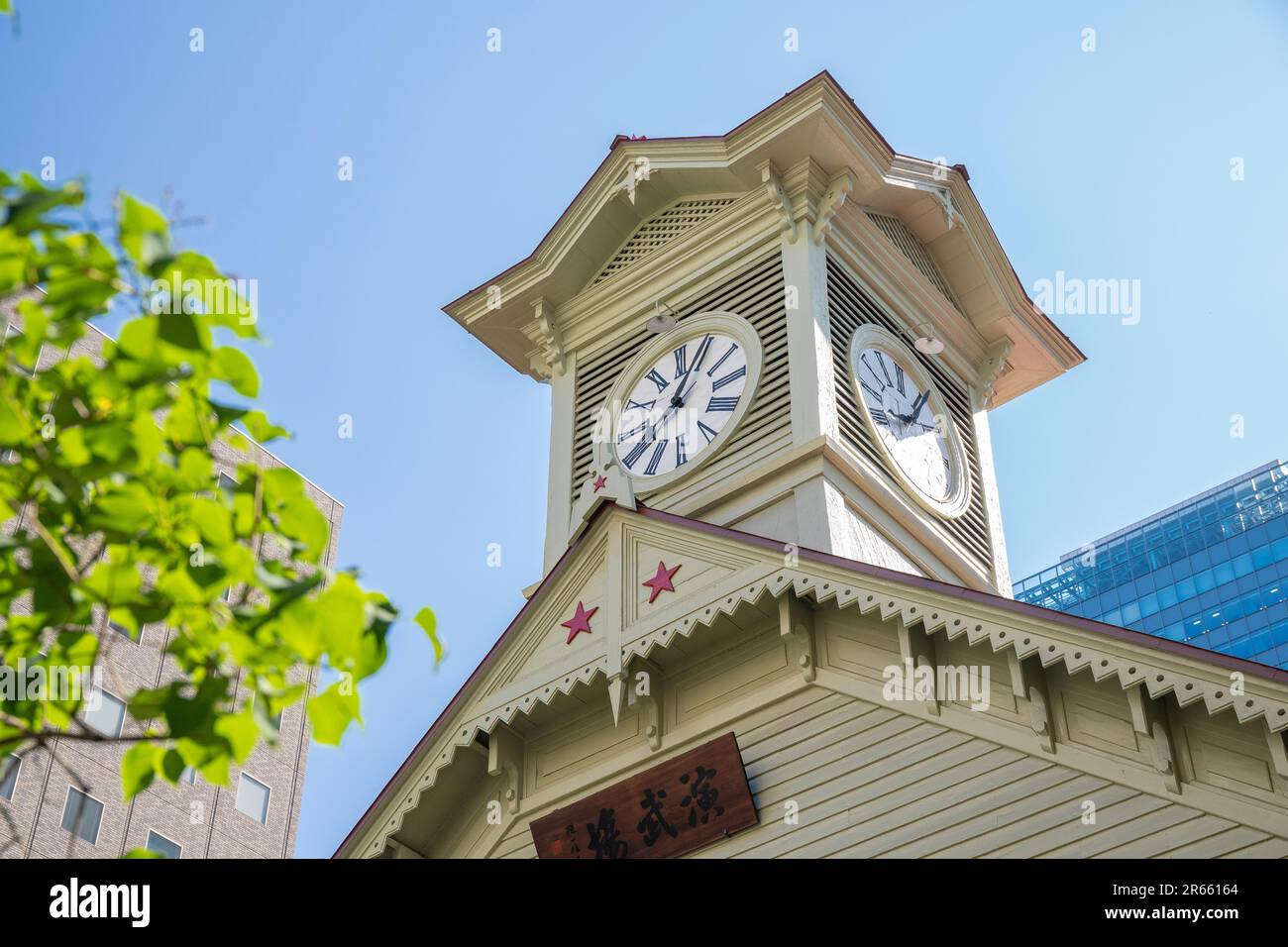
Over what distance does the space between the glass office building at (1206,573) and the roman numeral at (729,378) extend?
260 feet

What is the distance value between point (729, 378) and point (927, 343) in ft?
9.60

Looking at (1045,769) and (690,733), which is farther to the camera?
(690,733)

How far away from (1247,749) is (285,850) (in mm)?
43080

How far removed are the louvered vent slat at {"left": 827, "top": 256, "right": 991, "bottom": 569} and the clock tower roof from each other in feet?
2.54

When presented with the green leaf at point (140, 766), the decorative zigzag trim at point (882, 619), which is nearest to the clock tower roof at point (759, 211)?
the decorative zigzag trim at point (882, 619)

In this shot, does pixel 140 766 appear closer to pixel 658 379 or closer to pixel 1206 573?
pixel 658 379

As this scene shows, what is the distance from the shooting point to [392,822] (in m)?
14.4

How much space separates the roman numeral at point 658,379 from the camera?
1823 centimetres

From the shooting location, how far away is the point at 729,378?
1747 cm

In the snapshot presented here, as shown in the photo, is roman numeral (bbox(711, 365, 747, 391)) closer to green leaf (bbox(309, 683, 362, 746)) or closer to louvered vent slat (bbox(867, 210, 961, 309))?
louvered vent slat (bbox(867, 210, 961, 309))

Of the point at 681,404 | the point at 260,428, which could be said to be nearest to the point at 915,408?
the point at 681,404

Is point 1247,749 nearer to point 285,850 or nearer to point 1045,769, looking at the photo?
point 1045,769

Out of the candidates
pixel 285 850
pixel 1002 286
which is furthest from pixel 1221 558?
pixel 1002 286

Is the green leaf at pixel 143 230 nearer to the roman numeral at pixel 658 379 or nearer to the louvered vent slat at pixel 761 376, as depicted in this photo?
the louvered vent slat at pixel 761 376
